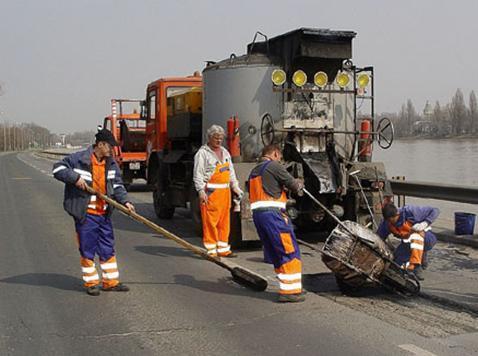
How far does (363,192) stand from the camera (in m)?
8.68

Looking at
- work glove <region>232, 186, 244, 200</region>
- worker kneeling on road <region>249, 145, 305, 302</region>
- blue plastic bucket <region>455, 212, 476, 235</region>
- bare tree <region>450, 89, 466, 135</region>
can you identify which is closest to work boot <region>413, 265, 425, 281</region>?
worker kneeling on road <region>249, 145, 305, 302</region>

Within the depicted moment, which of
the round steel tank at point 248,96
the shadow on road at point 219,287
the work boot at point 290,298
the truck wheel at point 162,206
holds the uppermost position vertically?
the round steel tank at point 248,96

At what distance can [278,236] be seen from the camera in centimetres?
581

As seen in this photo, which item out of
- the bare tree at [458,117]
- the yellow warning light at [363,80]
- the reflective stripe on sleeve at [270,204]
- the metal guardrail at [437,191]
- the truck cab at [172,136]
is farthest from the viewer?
the bare tree at [458,117]

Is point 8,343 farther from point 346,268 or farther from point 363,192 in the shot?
point 363,192

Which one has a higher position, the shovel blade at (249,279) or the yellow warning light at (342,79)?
the yellow warning light at (342,79)

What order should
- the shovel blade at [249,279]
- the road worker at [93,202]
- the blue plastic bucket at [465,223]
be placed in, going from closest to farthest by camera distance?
the road worker at [93,202] < the shovel blade at [249,279] < the blue plastic bucket at [465,223]

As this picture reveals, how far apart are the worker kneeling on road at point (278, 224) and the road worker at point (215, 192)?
2.05 m

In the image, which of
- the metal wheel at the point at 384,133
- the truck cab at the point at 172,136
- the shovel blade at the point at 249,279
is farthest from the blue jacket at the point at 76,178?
the metal wheel at the point at 384,133

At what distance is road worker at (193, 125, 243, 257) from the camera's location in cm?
803

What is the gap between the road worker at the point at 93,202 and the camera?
6066mm

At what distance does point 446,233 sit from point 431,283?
284cm

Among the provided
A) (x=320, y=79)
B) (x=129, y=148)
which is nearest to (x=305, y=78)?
(x=320, y=79)

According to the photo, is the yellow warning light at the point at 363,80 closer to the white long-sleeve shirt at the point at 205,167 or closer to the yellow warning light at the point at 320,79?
the yellow warning light at the point at 320,79
